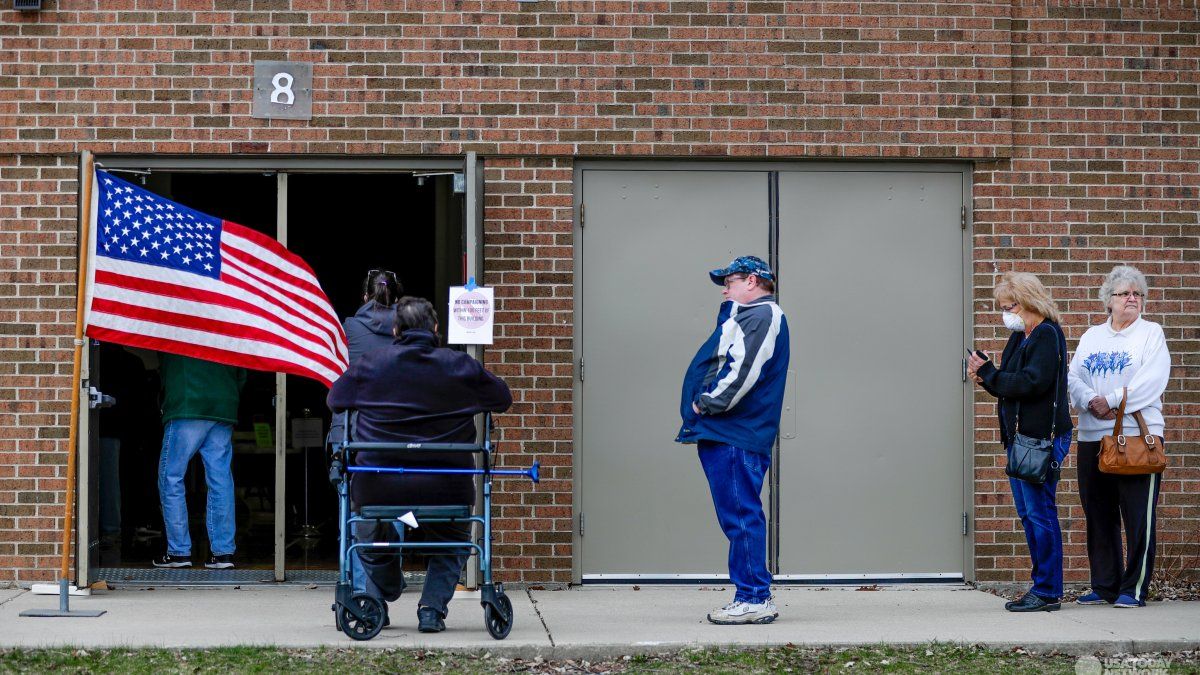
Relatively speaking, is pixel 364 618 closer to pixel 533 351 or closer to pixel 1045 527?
pixel 533 351

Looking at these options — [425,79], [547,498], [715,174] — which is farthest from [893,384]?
[425,79]

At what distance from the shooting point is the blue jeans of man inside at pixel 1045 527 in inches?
315

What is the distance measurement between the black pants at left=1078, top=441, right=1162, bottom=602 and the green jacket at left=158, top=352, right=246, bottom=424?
218 inches

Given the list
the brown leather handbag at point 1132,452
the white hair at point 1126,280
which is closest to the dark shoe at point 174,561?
the brown leather handbag at point 1132,452

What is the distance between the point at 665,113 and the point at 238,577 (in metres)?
4.10

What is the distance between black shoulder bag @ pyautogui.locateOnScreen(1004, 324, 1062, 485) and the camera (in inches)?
310

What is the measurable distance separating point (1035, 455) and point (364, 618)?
3777mm

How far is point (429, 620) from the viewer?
7137 millimetres

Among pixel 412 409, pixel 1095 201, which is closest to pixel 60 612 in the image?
pixel 412 409

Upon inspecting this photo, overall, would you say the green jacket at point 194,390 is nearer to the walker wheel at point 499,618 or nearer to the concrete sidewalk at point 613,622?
the concrete sidewalk at point 613,622

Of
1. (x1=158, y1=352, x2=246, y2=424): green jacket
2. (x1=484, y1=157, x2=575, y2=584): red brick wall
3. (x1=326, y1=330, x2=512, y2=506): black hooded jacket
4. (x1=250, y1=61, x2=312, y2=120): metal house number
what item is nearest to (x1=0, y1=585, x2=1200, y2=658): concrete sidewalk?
(x1=484, y1=157, x2=575, y2=584): red brick wall

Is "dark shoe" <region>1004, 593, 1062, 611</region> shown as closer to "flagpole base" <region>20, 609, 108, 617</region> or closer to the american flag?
the american flag

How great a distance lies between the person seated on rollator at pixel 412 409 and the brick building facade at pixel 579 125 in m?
2.02

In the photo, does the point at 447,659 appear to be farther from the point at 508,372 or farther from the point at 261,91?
the point at 261,91
